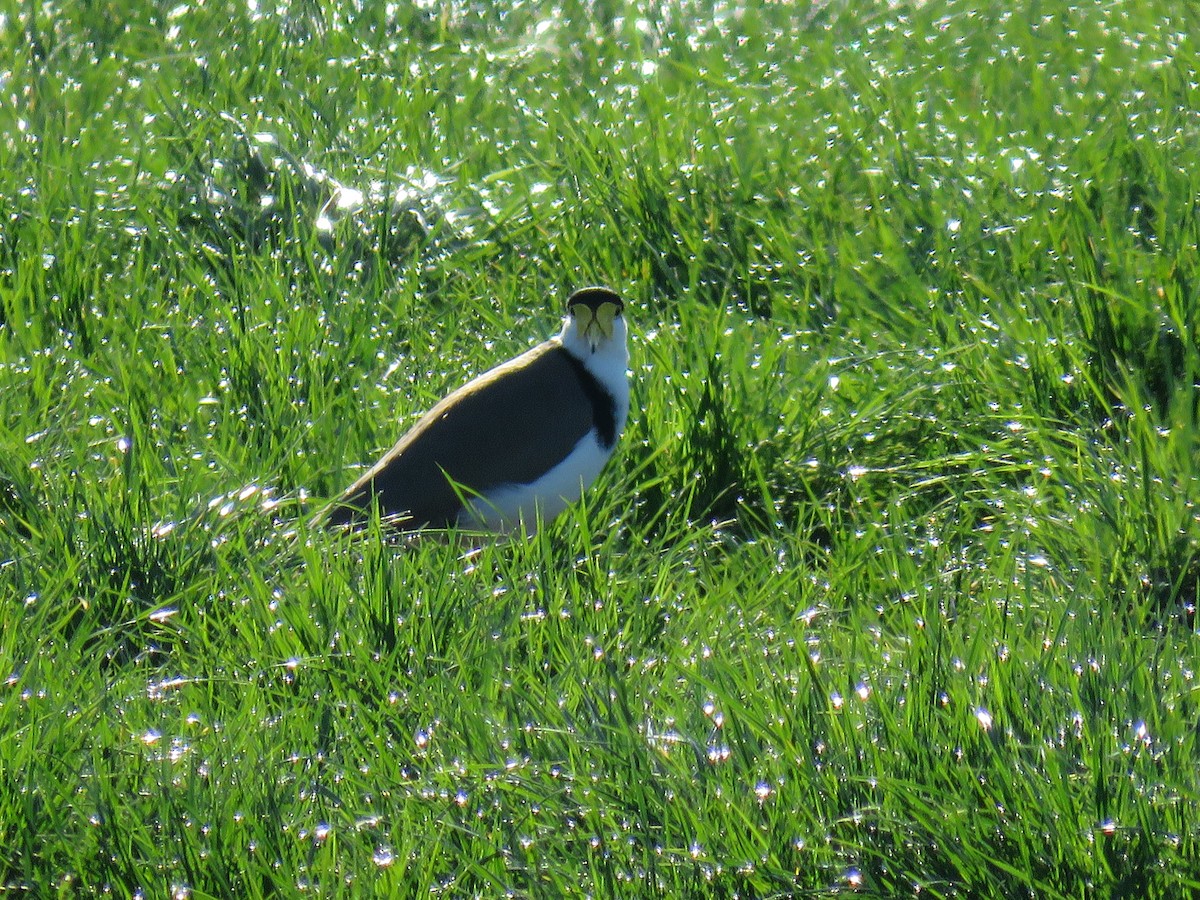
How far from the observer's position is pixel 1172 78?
18.0ft

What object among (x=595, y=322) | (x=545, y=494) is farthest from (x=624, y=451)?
(x=595, y=322)

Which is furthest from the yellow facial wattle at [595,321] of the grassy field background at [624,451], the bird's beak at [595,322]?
the grassy field background at [624,451]

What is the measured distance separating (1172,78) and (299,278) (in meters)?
2.93

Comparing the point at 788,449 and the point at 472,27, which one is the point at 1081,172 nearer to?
the point at 788,449

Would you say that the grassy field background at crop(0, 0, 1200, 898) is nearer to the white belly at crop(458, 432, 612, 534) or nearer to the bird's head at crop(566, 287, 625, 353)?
the white belly at crop(458, 432, 612, 534)

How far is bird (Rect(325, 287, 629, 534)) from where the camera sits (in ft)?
12.1

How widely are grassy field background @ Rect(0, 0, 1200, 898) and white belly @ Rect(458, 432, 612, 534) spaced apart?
0.05 m

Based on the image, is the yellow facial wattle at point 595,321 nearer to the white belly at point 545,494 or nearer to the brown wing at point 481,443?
the brown wing at point 481,443

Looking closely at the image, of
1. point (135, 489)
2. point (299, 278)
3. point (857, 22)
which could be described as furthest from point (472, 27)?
point (135, 489)

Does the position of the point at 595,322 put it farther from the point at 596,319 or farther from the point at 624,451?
the point at 624,451

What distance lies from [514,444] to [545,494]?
133 millimetres

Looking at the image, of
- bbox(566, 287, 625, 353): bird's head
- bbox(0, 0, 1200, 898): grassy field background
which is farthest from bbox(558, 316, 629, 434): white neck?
bbox(0, 0, 1200, 898): grassy field background

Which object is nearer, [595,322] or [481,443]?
[481,443]

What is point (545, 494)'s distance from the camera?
3822 millimetres
